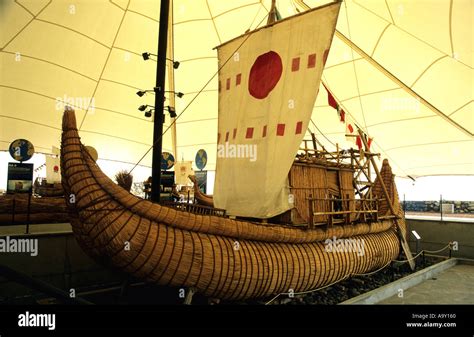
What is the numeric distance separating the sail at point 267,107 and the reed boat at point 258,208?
0.07ft

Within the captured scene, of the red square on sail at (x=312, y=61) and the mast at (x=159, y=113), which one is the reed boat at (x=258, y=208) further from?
the mast at (x=159, y=113)

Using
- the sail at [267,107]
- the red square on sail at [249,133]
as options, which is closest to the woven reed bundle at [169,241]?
the sail at [267,107]

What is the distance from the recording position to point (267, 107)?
6.89 m

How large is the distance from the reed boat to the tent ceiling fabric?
173 inches

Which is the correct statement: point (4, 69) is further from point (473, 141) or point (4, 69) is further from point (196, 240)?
point (473, 141)

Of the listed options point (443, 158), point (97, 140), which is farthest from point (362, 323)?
point (97, 140)

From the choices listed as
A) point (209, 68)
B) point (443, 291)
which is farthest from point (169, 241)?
point (209, 68)

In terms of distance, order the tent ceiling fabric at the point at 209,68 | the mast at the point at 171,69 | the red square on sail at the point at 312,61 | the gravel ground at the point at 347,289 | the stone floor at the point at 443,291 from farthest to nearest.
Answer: the mast at the point at 171,69, the tent ceiling fabric at the point at 209,68, the red square on sail at the point at 312,61, the gravel ground at the point at 347,289, the stone floor at the point at 443,291

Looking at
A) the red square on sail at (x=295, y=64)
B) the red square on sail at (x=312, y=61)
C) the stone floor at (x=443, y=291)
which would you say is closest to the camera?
the stone floor at (x=443, y=291)

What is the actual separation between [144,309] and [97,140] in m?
13.6

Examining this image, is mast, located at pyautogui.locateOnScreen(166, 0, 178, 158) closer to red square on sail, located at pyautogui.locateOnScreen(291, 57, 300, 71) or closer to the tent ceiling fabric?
the tent ceiling fabric

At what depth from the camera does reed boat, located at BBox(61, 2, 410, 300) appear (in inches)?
167

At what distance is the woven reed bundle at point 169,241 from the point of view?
416 cm

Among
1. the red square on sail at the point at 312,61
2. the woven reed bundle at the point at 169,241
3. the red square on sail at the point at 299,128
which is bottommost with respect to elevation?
the woven reed bundle at the point at 169,241
